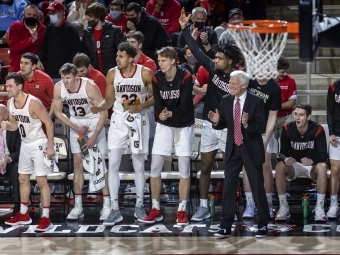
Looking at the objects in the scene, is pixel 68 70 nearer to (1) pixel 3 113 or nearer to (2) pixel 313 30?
(1) pixel 3 113

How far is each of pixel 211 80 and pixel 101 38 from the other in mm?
1944

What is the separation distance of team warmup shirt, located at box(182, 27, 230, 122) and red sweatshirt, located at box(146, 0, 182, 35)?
2.57 m

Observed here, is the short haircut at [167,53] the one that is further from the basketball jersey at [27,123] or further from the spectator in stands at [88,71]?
the basketball jersey at [27,123]

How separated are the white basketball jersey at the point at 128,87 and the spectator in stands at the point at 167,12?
2400 millimetres

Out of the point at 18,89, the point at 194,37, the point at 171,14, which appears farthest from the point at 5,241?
the point at 171,14

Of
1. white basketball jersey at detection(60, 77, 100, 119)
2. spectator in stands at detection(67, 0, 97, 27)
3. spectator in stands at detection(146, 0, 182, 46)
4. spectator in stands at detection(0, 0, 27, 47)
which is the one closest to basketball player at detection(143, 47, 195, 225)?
white basketball jersey at detection(60, 77, 100, 119)

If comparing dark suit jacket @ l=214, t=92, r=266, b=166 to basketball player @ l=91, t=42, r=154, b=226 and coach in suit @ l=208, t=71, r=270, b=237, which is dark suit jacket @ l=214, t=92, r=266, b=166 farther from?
basketball player @ l=91, t=42, r=154, b=226

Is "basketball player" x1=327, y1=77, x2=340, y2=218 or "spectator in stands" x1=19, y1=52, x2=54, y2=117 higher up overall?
"spectator in stands" x1=19, y1=52, x2=54, y2=117

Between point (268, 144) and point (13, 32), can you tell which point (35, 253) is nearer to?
point (268, 144)

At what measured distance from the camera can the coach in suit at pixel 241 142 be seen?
909 centimetres

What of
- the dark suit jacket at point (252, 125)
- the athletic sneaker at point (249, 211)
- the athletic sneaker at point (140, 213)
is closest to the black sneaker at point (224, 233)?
the athletic sneaker at point (249, 211)

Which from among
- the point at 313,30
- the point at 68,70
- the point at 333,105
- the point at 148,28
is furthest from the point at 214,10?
the point at 313,30

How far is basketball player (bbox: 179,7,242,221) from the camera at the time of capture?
31.7 feet

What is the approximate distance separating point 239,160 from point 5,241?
2.67 m
